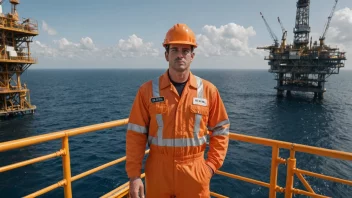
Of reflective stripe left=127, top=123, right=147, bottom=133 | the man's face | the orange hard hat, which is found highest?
the orange hard hat

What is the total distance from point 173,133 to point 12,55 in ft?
133

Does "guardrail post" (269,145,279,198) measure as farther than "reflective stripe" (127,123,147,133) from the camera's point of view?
Yes

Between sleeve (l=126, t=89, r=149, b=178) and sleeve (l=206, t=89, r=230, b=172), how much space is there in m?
0.82

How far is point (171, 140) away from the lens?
2.58 m

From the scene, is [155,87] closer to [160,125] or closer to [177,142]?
[160,125]

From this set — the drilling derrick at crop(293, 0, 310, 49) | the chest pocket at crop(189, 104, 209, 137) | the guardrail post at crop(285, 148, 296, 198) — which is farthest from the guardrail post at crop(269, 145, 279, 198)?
the drilling derrick at crop(293, 0, 310, 49)

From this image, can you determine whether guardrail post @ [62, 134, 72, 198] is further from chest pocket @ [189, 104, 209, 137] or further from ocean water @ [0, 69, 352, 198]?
ocean water @ [0, 69, 352, 198]

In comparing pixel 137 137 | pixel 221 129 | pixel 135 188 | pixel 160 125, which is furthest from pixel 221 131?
pixel 135 188

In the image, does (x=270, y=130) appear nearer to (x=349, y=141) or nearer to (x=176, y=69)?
(x=349, y=141)

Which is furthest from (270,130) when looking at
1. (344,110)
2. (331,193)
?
(344,110)

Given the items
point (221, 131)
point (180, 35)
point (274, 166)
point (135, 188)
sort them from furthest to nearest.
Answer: point (274, 166) < point (221, 131) < point (180, 35) < point (135, 188)

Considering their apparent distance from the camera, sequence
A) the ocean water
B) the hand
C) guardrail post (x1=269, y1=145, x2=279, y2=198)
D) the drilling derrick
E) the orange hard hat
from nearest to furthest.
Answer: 1. the hand
2. the orange hard hat
3. guardrail post (x1=269, y1=145, x2=279, y2=198)
4. the ocean water
5. the drilling derrick

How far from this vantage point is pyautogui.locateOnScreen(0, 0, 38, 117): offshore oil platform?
1302 inches

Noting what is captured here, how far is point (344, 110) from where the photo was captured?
43844 millimetres
